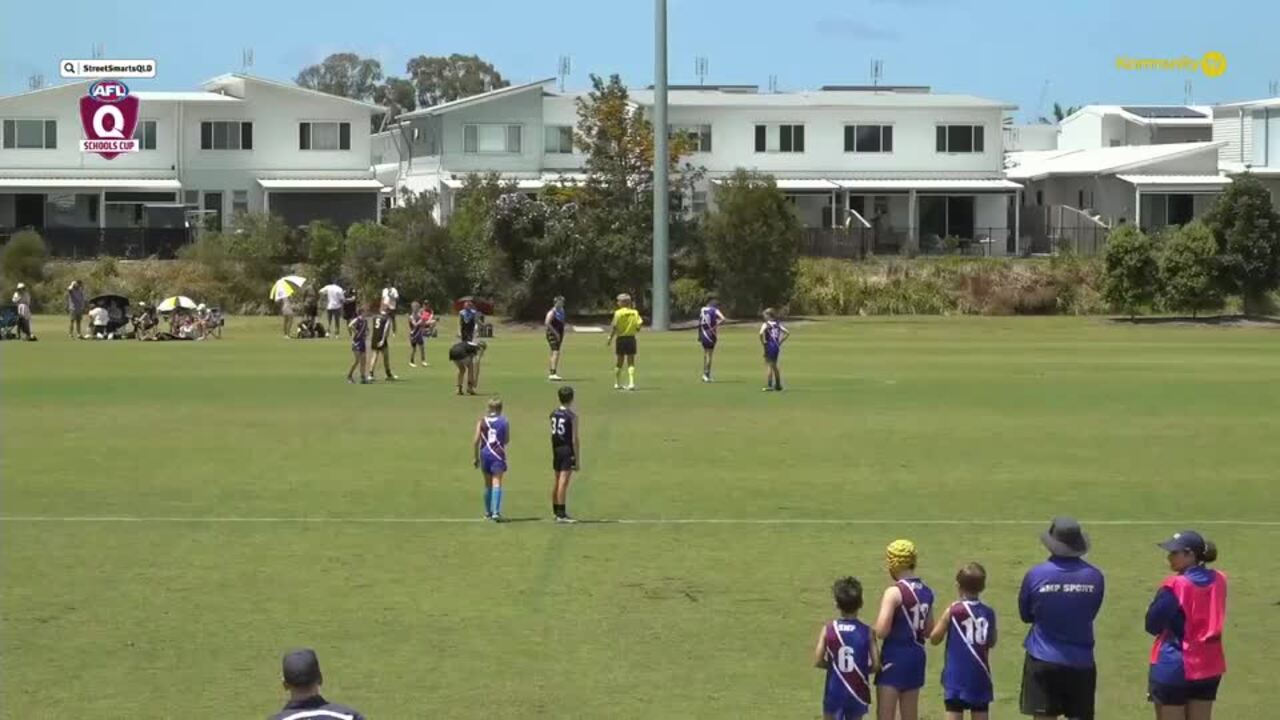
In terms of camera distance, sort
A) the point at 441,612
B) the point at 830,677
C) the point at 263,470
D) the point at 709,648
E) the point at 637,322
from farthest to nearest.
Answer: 1. the point at 637,322
2. the point at 263,470
3. the point at 441,612
4. the point at 709,648
5. the point at 830,677

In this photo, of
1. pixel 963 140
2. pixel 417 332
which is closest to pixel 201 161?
pixel 963 140

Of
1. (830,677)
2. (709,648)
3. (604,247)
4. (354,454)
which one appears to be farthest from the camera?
(604,247)

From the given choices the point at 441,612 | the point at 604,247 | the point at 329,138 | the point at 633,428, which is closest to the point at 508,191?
the point at 604,247

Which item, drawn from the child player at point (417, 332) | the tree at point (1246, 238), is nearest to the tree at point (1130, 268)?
the tree at point (1246, 238)

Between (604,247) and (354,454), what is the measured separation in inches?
1634

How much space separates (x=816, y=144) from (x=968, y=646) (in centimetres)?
8410

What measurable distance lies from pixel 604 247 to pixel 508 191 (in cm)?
454

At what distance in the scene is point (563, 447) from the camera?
866 inches

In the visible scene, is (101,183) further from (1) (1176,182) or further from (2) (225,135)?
(1) (1176,182)

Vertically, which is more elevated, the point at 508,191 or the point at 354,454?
the point at 508,191

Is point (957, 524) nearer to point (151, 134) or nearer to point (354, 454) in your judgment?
point (354, 454)

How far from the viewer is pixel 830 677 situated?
460 inches

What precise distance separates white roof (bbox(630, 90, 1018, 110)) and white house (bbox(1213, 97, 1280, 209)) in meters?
11.5

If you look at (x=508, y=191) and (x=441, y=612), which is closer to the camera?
(x=441, y=612)
